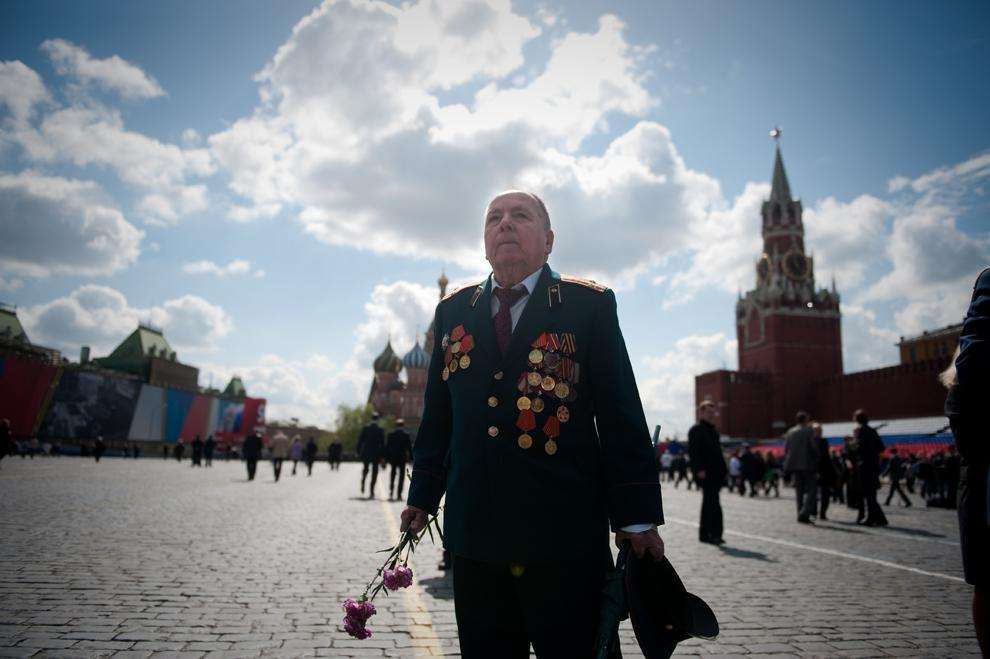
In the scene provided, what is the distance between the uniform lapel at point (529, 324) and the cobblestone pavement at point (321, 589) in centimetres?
239

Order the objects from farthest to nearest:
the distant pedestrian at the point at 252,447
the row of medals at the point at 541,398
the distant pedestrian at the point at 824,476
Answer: the distant pedestrian at the point at 252,447 → the distant pedestrian at the point at 824,476 → the row of medals at the point at 541,398

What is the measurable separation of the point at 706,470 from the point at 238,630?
22.1ft

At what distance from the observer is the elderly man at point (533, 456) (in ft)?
6.52

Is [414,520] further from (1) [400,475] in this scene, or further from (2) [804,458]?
(1) [400,475]

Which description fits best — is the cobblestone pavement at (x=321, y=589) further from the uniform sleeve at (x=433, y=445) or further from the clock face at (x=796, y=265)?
the clock face at (x=796, y=265)

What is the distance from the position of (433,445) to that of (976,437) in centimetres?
200

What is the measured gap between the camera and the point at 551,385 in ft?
7.11

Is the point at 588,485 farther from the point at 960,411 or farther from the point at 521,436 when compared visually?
the point at 960,411

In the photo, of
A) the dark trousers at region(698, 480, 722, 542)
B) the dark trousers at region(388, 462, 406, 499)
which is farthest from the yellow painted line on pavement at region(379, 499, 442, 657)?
the dark trousers at region(388, 462, 406, 499)

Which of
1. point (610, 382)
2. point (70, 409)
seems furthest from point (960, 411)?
A: point (70, 409)

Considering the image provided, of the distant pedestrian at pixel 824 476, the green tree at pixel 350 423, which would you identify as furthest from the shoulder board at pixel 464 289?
the green tree at pixel 350 423

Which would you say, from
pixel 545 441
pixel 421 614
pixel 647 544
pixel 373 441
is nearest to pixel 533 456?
pixel 545 441

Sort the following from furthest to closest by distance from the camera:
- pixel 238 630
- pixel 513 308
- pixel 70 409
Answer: pixel 70 409, pixel 238 630, pixel 513 308

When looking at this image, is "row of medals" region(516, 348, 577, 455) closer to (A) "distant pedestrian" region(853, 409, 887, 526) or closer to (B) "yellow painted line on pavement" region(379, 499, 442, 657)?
(B) "yellow painted line on pavement" region(379, 499, 442, 657)
